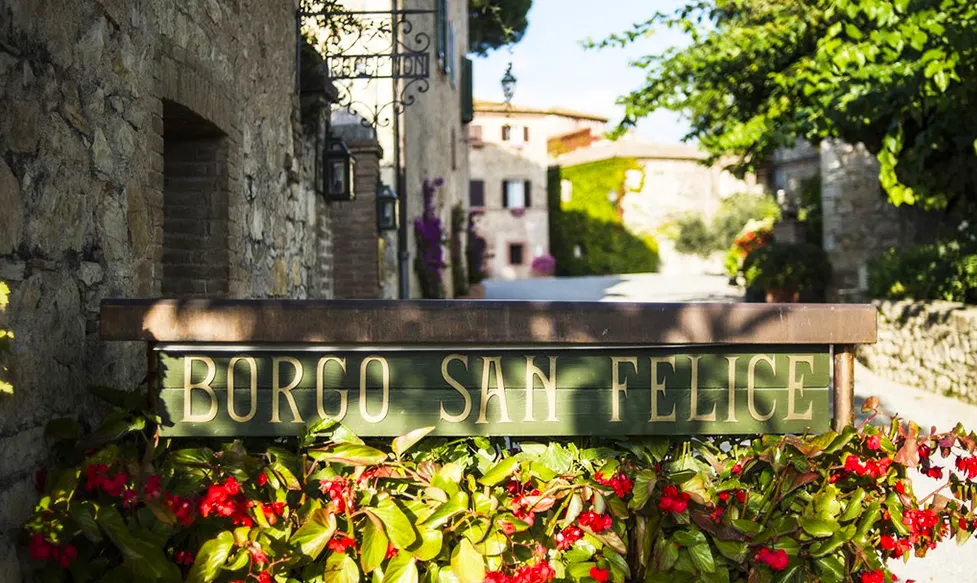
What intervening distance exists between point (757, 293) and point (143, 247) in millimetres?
14220

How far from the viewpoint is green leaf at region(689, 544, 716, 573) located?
8.29 ft

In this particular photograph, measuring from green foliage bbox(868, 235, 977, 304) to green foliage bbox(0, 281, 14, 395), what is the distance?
30.9ft

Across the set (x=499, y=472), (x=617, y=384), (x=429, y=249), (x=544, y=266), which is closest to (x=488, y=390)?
(x=499, y=472)

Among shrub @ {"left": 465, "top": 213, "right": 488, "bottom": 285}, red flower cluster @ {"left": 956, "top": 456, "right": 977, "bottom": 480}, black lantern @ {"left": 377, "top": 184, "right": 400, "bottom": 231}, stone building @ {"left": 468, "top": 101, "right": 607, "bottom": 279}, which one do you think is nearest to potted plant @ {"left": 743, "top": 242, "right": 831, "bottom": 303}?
shrub @ {"left": 465, "top": 213, "right": 488, "bottom": 285}

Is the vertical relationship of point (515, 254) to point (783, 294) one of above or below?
above

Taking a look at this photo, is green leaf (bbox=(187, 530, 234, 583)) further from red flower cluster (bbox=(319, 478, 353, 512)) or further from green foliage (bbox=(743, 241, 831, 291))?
green foliage (bbox=(743, 241, 831, 291))

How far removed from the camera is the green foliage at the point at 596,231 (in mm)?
36469

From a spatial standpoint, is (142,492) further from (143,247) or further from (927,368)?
(927,368)

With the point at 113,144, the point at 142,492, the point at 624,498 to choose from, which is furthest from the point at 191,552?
the point at 113,144

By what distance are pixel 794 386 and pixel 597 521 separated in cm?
72

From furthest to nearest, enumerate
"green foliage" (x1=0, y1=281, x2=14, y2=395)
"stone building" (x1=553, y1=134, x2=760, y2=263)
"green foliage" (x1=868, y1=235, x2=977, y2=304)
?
"stone building" (x1=553, y1=134, x2=760, y2=263)
"green foliage" (x1=868, y1=235, x2=977, y2=304)
"green foliage" (x1=0, y1=281, x2=14, y2=395)

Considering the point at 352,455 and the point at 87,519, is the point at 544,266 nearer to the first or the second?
the point at 352,455

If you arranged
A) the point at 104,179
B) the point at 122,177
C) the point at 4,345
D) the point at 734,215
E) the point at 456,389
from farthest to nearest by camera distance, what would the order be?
the point at 734,215 < the point at 122,177 < the point at 104,179 < the point at 456,389 < the point at 4,345

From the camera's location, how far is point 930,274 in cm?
1056
